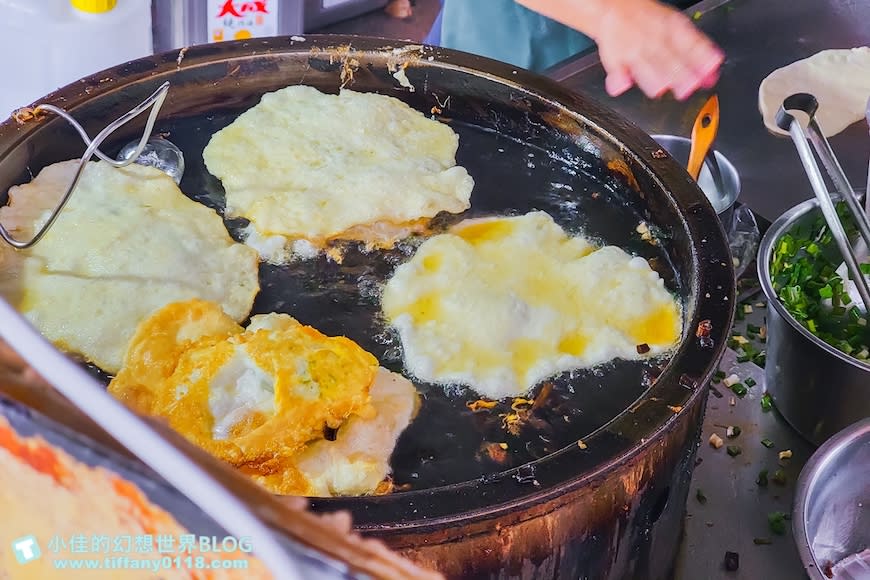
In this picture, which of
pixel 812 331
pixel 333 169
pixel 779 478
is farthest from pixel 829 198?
pixel 333 169

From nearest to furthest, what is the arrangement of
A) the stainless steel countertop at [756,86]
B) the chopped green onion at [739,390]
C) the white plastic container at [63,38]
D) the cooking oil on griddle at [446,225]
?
the cooking oil on griddle at [446,225], the chopped green onion at [739,390], the white plastic container at [63,38], the stainless steel countertop at [756,86]

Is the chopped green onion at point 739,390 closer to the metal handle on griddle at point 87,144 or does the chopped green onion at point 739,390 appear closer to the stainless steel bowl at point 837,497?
the stainless steel bowl at point 837,497

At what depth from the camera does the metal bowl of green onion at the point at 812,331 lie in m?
2.13

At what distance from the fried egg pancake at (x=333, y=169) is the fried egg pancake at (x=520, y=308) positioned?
158 millimetres

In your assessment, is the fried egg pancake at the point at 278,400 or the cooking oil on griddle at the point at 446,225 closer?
the fried egg pancake at the point at 278,400

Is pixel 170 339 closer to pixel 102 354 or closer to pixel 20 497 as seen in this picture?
pixel 102 354

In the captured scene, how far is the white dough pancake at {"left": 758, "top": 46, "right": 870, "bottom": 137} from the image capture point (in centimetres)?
326

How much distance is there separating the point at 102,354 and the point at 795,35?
3177mm

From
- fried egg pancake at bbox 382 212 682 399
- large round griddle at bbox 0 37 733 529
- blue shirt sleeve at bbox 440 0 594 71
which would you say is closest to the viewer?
large round griddle at bbox 0 37 733 529

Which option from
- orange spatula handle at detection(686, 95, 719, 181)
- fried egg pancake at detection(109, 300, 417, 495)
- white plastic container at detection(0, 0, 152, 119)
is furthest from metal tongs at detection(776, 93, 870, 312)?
white plastic container at detection(0, 0, 152, 119)

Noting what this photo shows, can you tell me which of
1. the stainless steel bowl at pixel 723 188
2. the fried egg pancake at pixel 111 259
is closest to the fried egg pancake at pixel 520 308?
the fried egg pancake at pixel 111 259

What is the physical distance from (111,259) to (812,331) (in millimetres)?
1697

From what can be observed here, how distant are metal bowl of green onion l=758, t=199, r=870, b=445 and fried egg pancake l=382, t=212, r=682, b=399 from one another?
0.46 metres

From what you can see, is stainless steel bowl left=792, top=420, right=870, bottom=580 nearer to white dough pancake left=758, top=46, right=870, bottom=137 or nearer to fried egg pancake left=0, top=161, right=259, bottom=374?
fried egg pancake left=0, top=161, right=259, bottom=374
